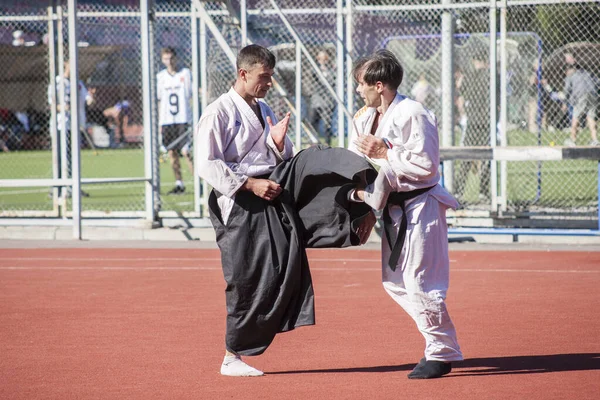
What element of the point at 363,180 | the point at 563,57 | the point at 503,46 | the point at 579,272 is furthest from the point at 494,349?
the point at 563,57

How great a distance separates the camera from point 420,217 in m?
6.11

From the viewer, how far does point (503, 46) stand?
13.7 meters

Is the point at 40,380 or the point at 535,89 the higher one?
the point at 535,89

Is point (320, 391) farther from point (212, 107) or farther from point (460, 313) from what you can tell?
point (460, 313)

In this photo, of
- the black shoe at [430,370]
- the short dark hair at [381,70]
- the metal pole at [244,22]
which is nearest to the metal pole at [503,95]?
the metal pole at [244,22]

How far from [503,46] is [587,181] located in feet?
21.0

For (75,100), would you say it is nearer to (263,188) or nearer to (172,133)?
(172,133)

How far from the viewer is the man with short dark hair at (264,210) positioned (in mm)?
6199

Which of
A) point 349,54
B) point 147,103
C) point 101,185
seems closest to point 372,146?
point 349,54

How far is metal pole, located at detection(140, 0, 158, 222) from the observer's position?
1403cm

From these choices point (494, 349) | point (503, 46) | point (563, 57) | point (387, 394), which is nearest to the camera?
point (387, 394)

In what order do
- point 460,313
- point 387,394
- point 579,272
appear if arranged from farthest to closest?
point 579,272, point 460,313, point 387,394

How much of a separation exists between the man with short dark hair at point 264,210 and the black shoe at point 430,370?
715 millimetres

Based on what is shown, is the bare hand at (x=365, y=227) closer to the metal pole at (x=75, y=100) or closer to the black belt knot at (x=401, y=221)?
the black belt knot at (x=401, y=221)
